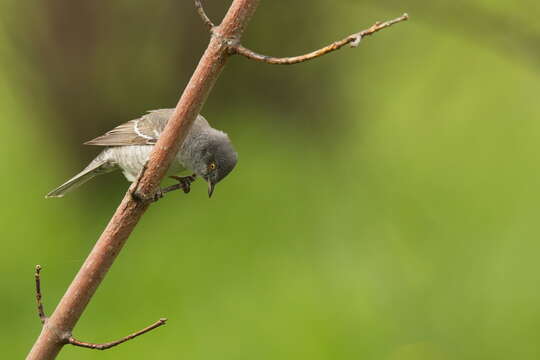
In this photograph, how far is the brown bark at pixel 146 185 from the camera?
5.99 feet

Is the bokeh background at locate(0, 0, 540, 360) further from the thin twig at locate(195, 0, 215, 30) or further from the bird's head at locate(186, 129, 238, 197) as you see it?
the thin twig at locate(195, 0, 215, 30)

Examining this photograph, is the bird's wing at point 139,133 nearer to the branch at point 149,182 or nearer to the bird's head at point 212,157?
the bird's head at point 212,157

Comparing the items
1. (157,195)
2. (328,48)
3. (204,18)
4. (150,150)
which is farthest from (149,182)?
(150,150)

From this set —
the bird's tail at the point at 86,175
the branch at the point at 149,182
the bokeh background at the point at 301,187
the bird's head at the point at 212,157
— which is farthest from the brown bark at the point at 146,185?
the bokeh background at the point at 301,187

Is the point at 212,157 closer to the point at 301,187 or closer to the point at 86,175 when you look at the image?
the point at 86,175

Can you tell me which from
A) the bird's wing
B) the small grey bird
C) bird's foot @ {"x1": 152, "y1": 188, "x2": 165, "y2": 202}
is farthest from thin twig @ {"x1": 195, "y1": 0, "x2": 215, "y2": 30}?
the bird's wing

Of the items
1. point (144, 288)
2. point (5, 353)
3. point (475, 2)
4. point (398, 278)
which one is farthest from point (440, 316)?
point (5, 353)

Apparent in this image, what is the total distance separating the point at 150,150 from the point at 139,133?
0.93 ft

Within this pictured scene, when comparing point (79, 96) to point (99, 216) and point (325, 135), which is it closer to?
point (99, 216)

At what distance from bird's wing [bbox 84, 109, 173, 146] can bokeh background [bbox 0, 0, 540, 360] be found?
1493 mm

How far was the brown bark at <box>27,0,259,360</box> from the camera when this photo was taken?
1826 millimetres

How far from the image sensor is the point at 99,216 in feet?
17.0

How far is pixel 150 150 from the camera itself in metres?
3.11

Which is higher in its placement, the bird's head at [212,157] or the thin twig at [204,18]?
the thin twig at [204,18]
